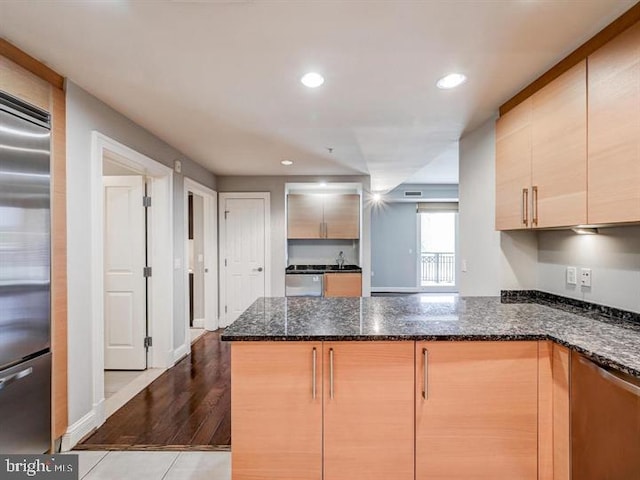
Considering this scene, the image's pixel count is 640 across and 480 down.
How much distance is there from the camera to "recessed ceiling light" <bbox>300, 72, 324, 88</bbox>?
2.01 metres

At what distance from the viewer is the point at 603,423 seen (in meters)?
1.30

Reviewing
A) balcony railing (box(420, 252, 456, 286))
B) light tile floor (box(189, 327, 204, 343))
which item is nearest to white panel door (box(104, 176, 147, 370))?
light tile floor (box(189, 327, 204, 343))

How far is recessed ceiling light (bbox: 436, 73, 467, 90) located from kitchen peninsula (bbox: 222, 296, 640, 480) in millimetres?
1499

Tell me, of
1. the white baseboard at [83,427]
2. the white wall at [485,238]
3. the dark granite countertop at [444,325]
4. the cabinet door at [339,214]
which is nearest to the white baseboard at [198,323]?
the cabinet door at [339,214]

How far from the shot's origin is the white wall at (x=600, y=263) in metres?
1.76

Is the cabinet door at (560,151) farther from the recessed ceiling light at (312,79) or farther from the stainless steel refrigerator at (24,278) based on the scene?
the stainless steel refrigerator at (24,278)

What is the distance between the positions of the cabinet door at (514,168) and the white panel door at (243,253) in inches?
140

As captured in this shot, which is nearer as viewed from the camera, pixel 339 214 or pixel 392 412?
pixel 392 412

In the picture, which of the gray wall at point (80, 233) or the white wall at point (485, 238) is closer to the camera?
the gray wall at point (80, 233)

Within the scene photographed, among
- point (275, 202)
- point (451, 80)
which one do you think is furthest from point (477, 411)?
point (275, 202)

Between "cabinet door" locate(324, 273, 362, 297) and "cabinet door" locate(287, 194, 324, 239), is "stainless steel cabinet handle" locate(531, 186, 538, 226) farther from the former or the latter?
→ "cabinet door" locate(287, 194, 324, 239)

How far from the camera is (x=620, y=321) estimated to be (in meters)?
1.77

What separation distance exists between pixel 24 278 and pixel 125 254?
5.87 ft

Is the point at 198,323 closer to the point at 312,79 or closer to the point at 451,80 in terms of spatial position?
the point at 312,79
